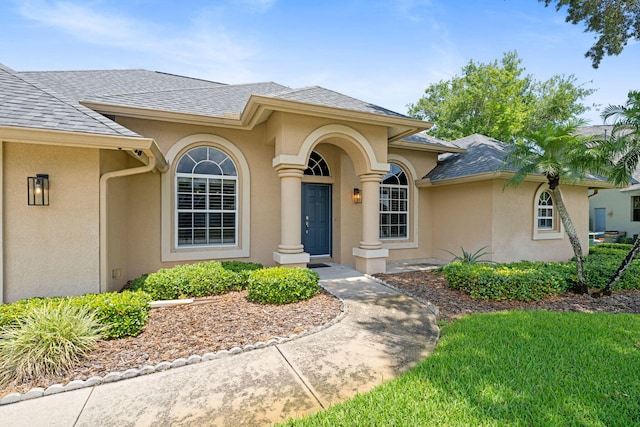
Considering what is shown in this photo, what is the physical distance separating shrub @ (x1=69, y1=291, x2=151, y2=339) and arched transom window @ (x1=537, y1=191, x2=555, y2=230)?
1207 centimetres

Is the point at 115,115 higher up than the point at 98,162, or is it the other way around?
the point at 115,115

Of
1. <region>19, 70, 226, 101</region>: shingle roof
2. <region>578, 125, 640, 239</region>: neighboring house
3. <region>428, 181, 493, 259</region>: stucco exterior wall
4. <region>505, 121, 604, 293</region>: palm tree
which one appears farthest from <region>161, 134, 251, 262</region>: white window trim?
<region>578, 125, 640, 239</region>: neighboring house

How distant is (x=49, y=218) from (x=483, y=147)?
12428 millimetres

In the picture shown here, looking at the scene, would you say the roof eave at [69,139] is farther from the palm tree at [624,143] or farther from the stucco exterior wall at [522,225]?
the stucco exterior wall at [522,225]

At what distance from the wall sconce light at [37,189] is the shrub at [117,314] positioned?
6.33 feet

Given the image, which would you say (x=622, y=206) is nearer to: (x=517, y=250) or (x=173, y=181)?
(x=517, y=250)

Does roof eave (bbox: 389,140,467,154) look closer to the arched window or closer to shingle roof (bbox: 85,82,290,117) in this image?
the arched window

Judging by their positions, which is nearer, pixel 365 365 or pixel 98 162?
pixel 365 365

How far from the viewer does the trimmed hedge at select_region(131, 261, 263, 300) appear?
5.75 meters

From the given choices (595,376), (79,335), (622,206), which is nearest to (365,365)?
(595,376)

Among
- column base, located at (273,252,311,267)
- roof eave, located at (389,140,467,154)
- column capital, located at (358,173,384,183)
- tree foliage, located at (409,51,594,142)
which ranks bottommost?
column base, located at (273,252,311,267)

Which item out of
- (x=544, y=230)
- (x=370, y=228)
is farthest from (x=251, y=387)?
(x=544, y=230)

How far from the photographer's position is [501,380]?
10.1ft

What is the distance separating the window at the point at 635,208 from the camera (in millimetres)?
17891
